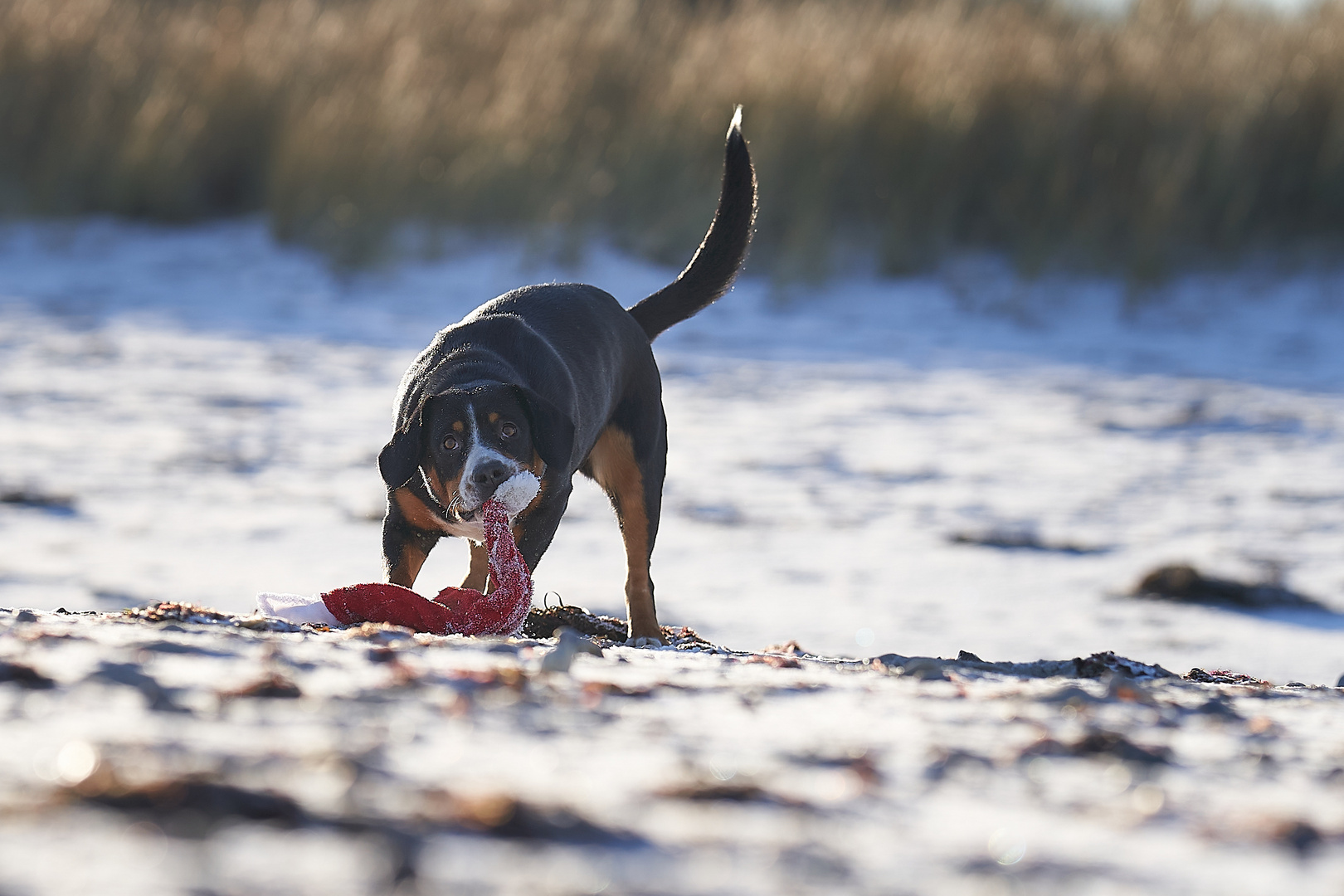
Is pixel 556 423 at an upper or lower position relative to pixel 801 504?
upper

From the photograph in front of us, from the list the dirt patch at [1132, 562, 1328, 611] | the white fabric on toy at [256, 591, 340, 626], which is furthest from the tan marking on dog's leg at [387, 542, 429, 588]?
the dirt patch at [1132, 562, 1328, 611]

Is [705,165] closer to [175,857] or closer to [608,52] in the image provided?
[608,52]

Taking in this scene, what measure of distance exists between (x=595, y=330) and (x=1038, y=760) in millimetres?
2390

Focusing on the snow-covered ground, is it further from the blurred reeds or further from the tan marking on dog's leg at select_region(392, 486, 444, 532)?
the tan marking on dog's leg at select_region(392, 486, 444, 532)

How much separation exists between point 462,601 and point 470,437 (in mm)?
386

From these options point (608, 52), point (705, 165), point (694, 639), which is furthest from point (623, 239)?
point (694, 639)

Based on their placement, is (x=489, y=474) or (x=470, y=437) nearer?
(x=489, y=474)

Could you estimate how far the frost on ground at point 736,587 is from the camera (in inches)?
58.4

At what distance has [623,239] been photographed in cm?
938

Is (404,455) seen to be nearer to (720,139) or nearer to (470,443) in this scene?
(470,443)

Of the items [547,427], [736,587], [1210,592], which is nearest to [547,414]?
[547,427]

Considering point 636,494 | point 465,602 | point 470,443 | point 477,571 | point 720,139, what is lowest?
point 477,571

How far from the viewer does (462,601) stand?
3270 mm

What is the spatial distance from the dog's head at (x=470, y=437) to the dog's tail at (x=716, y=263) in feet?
3.42
